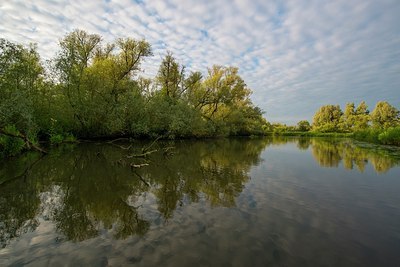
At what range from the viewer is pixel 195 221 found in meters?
6.09

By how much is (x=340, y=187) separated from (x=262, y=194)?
12.6 feet

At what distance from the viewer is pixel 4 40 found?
1748cm

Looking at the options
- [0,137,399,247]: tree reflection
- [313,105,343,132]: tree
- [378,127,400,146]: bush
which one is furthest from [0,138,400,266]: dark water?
[313,105,343,132]: tree

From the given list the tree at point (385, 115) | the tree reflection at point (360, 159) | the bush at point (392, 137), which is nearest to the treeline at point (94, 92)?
the tree reflection at point (360, 159)

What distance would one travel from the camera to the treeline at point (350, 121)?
69.6 m

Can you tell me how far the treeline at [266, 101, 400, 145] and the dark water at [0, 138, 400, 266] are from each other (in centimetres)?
3827

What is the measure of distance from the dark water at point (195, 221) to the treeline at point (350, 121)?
38.3 meters

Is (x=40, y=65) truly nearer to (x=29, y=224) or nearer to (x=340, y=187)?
(x=29, y=224)

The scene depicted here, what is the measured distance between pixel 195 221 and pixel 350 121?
107 meters

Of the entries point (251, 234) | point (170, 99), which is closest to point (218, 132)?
point (170, 99)

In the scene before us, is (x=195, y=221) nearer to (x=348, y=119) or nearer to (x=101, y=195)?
(x=101, y=195)

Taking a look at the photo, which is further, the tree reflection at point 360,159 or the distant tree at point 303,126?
the distant tree at point 303,126

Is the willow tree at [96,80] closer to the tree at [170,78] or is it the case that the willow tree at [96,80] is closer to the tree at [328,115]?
the tree at [170,78]

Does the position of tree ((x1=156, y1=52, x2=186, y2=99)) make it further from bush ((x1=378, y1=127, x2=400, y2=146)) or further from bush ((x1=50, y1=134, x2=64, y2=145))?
bush ((x1=378, y1=127, x2=400, y2=146))
